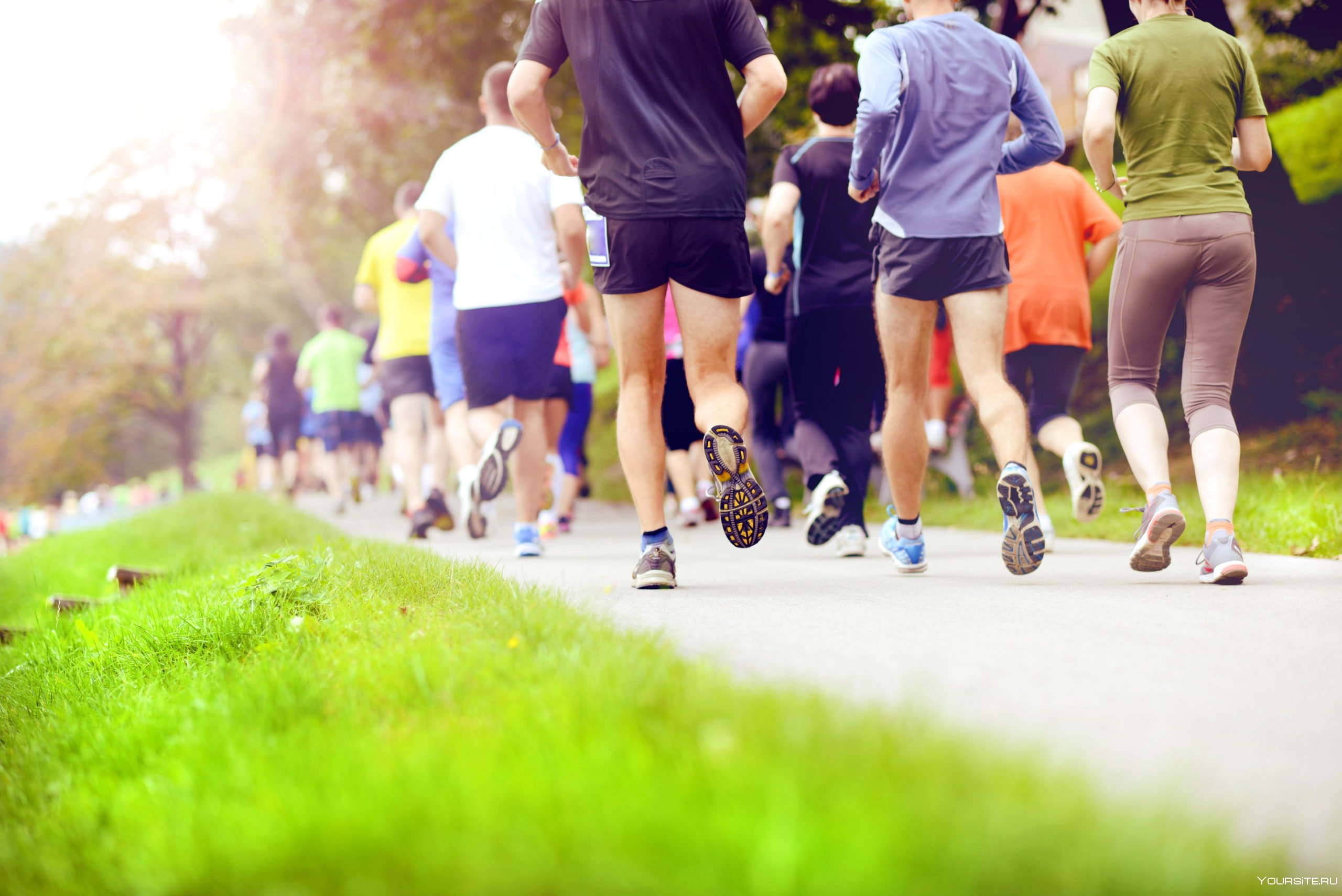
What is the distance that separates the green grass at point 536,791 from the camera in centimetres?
153

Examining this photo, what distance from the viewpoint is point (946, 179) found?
4762 mm

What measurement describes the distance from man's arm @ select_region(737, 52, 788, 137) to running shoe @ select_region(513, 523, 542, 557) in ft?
9.60

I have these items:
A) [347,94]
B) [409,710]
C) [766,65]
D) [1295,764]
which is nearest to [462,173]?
[766,65]

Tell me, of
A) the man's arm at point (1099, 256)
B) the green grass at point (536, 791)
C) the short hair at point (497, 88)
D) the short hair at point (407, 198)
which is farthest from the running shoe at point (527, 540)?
the short hair at point (407, 198)

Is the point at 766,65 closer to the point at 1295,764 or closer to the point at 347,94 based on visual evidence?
the point at 1295,764

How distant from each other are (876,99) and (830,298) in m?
1.70

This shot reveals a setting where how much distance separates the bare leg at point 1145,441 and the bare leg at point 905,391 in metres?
0.79

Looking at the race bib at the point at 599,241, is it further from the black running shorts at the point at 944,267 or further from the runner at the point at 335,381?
the runner at the point at 335,381

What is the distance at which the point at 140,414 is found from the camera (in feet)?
123

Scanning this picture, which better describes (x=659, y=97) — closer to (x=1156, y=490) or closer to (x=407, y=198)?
(x=1156, y=490)

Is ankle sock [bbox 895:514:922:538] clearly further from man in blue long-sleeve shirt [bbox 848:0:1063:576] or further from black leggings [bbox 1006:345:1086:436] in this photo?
black leggings [bbox 1006:345:1086:436]

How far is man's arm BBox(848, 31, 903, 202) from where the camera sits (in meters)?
4.59

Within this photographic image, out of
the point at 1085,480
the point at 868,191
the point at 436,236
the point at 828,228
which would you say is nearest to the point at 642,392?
the point at 868,191

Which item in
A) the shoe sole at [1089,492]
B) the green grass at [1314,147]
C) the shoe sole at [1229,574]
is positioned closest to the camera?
the shoe sole at [1229,574]
